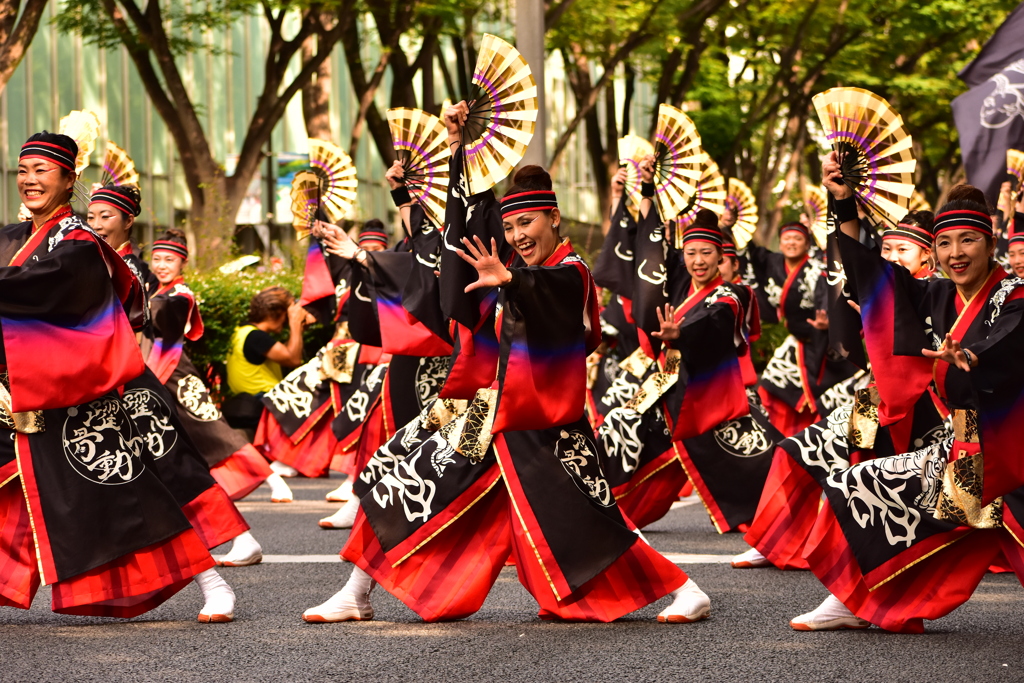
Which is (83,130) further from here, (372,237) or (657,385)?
(657,385)

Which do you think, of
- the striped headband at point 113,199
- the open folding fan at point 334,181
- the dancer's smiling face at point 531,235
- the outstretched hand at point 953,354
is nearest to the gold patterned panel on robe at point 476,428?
the dancer's smiling face at point 531,235

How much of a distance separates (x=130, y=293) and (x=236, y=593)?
136 centimetres

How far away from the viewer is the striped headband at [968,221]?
177 inches

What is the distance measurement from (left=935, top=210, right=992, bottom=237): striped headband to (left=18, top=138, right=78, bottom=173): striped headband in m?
3.06

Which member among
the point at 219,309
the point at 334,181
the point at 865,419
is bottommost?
the point at 219,309

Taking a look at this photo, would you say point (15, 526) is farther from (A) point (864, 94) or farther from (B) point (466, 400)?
(A) point (864, 94)

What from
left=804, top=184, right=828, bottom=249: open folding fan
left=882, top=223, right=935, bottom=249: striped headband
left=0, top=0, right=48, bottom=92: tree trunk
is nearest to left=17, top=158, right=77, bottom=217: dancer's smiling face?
left=882, top=223, right=935, bottom=249: striped headband

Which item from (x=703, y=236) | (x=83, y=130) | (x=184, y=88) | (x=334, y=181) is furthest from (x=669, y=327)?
(x=184, y=88)

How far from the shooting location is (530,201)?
455 centimetres

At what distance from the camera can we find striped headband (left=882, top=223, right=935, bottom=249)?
6.02m

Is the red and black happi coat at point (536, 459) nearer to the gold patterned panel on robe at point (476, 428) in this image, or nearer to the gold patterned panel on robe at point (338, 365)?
the gold patterned panel on robe at point (476, 428)

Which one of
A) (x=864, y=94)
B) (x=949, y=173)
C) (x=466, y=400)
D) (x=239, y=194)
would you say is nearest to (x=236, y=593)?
(x=466, y=400)

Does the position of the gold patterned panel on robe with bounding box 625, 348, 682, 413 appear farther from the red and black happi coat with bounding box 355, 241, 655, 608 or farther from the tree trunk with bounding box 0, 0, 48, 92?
the tree trunk with bounding box 0, 0, 48, 92

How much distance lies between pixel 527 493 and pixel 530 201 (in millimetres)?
992
